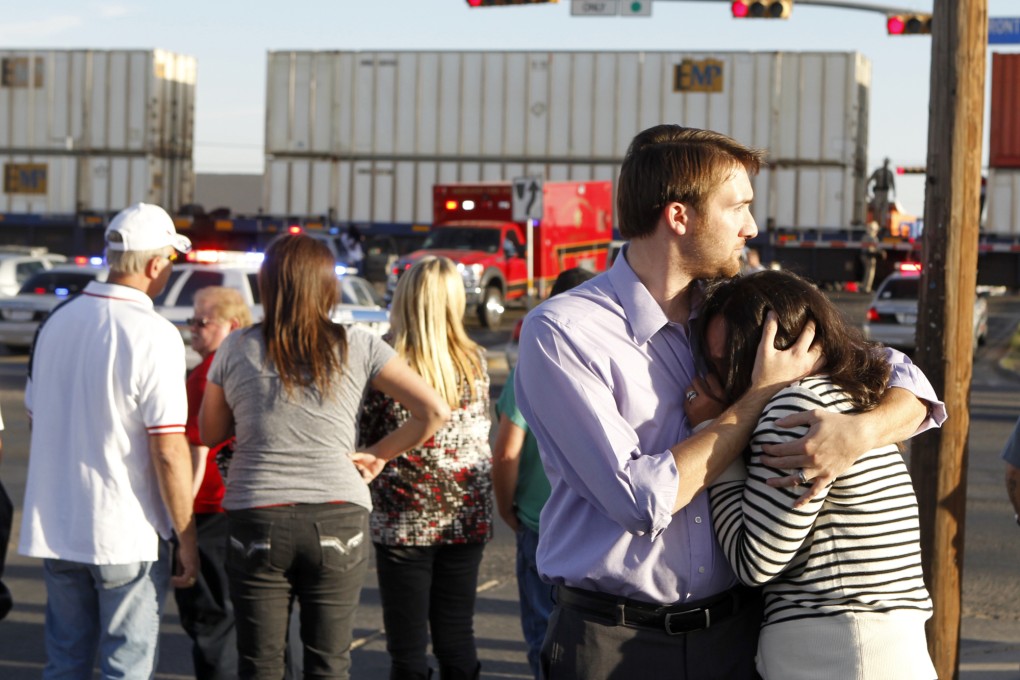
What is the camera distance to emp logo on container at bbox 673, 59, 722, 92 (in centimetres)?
3416

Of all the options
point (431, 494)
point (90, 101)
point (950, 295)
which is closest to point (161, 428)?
point (431, 494)

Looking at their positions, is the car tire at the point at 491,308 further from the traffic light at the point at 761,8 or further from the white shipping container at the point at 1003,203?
the white shipping container at the point at 1003,203

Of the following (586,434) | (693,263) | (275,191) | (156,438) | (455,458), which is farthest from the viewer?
(275,191)

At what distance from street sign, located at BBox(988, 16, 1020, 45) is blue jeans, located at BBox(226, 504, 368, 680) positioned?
43.8ft

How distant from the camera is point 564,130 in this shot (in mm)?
34812

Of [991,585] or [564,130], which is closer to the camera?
[991,585]

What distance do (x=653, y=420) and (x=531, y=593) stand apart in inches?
86.9

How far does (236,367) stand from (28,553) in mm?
801

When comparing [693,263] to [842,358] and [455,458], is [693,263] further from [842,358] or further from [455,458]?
[455,458]

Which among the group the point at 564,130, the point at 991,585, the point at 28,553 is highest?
the point at 564,130

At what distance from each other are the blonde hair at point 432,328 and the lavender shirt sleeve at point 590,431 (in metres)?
2.01

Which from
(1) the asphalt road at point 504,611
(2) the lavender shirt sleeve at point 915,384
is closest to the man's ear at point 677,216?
(2) the lavender shirt sleeve at point 915,384

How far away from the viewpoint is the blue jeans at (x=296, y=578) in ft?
13.5

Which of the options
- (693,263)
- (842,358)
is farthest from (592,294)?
(842,358)
